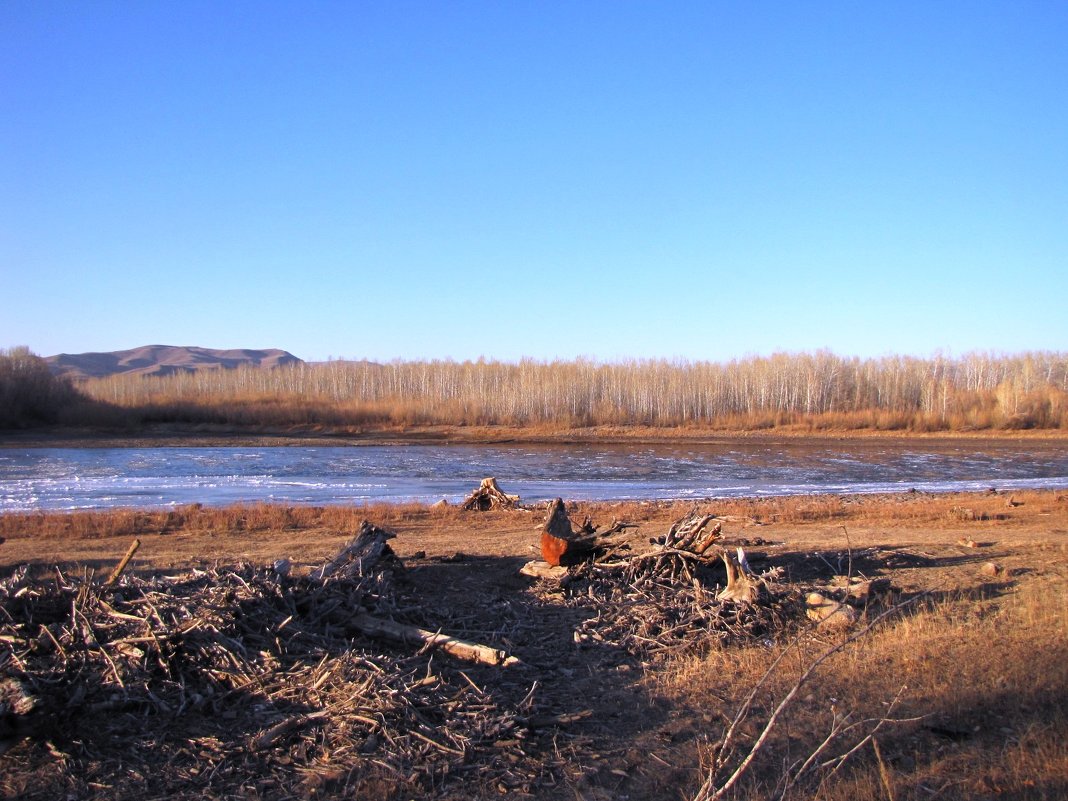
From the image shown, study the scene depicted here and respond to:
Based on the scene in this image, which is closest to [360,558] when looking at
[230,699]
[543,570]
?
[543,570]

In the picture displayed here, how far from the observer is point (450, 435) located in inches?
2244

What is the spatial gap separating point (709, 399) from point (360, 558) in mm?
61404

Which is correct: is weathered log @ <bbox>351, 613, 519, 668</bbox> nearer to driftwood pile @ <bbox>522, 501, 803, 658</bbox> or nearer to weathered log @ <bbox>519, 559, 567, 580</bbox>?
driftwood pile @ <bbox>522, 501, 803, 658</bbox>

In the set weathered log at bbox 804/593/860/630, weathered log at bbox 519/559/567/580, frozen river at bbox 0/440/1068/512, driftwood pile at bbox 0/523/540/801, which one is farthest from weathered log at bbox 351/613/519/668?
frozen river at bbox 0/440/1068/512

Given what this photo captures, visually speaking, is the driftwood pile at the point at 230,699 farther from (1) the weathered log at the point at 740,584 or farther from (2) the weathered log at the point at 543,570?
(1) the weathered log at the point at 740,584

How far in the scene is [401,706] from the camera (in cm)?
575

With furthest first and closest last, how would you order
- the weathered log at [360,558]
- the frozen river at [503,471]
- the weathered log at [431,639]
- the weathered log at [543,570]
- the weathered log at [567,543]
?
the frozen river at [503,471] → the weathered log at [567,543] → the weathered log at [543,570] → the weathered log at [360,558] → the weathered log at [431,639]

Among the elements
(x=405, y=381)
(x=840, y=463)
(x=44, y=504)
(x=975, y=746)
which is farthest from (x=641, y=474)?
(x=405, y=381)

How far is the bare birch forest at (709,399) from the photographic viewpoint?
63.0 metres

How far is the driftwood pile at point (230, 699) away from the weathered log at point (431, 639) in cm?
2

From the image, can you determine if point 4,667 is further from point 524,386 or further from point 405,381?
point 405,381

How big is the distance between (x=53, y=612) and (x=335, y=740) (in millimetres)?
3082

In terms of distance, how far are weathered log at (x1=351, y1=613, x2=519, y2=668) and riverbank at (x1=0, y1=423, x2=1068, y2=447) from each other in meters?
43.8

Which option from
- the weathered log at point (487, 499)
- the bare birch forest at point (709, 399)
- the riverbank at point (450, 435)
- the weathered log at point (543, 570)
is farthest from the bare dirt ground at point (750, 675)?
the bare birch forest at point (709, 399)
